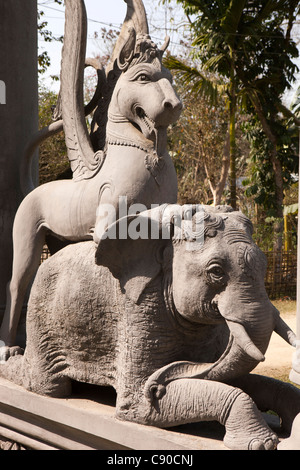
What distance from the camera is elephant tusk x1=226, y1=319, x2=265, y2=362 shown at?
1899 millimetres

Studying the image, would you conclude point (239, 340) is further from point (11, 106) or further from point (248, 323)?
point (11, 106)

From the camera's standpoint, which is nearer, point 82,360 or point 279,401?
point 279,401

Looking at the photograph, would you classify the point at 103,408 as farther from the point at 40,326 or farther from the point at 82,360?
the point at 40,326

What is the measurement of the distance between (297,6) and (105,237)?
11.3m

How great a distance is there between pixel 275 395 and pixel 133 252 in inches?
30.9

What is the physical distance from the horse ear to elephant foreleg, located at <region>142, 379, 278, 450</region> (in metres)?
1.48

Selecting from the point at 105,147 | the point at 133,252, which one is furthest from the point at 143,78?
the point at 133,252

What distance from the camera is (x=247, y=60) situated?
11883 mm

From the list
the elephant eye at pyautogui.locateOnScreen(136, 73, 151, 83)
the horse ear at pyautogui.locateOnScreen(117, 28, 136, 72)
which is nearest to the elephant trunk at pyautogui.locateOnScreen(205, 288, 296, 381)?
the elephant eye at pyautogui.locateOnScreen(136, 73, 151, 83)

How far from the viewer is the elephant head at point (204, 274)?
202cm

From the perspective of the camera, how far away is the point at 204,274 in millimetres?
2070

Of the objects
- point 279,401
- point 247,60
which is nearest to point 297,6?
point 247,60

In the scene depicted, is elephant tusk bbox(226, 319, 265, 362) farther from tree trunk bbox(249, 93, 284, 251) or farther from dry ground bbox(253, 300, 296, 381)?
tree trunk bbox(249, 93, 284, 251)

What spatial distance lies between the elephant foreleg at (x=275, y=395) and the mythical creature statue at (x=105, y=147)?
876 millimetres
